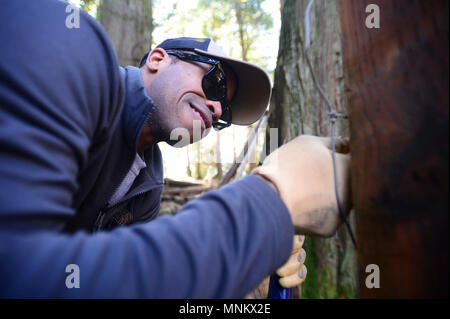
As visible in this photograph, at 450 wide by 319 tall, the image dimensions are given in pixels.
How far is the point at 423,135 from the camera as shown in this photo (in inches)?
22.5

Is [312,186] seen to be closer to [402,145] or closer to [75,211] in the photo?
[402,145]

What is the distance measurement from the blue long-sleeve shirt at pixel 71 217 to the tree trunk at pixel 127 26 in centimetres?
331

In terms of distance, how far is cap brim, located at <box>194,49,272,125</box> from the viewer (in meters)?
1.82

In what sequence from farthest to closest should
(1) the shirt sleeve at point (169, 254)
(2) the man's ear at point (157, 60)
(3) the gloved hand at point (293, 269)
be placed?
(2) the man's ear at point (157, 60) → (3) the gloved hand at point (293, 269) → (1) the shirt sleeve at point (169, 254)

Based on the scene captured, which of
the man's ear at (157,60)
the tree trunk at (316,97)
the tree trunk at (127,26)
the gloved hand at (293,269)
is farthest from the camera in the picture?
the tree trunk at (127,26)

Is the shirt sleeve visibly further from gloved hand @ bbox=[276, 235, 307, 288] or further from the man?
gloved hand @ bbox=[276, 235, 307, 288]

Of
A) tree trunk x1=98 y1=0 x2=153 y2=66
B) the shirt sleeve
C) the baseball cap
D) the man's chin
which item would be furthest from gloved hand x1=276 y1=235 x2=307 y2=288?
tree trunk x1=98 y1=0 x2=153 y2=66

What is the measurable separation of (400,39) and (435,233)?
46 cm

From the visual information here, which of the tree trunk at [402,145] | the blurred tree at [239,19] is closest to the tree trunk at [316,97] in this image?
the tree trunk at [402,145]

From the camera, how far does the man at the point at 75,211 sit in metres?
0.55

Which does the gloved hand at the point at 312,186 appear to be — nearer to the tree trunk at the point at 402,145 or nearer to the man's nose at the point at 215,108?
the tree trunk at the point at 402,145

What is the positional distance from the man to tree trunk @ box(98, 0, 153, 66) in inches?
126

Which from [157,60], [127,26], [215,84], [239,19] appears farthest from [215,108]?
[239,19]
